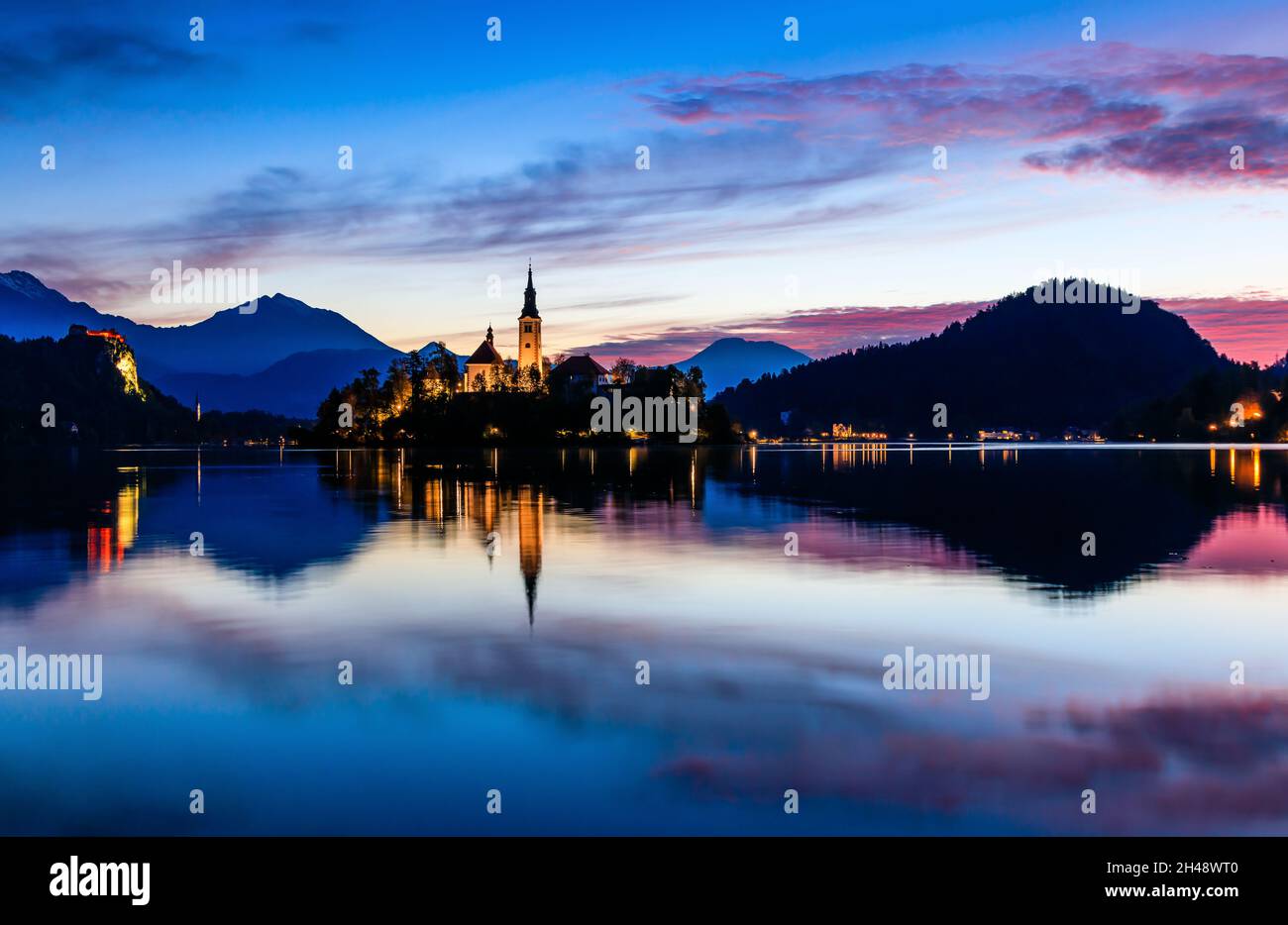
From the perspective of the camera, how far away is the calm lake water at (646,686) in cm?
891

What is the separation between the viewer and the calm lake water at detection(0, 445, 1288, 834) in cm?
891

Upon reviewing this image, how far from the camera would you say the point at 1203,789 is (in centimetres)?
914

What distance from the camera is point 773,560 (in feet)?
82.0

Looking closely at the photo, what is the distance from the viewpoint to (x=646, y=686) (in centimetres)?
1290
